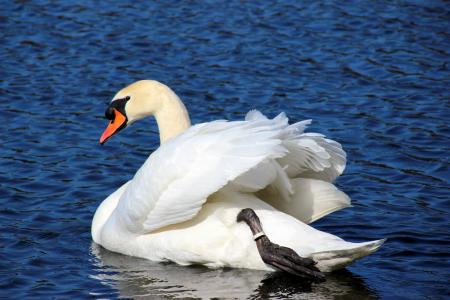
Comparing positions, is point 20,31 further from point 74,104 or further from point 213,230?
point 213,230

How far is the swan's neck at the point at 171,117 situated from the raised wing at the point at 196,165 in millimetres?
1043

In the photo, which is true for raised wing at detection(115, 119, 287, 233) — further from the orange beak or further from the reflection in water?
the orange beak

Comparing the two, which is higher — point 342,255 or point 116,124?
point 116,124

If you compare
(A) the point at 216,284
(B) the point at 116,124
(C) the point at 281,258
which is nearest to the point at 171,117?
(B) the point at 116,124

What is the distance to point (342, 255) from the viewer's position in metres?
7.93

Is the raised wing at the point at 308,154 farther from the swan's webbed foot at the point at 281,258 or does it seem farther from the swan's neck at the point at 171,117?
the swan's neck at the point at 171,117

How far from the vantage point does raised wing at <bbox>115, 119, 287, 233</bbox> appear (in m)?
7.82

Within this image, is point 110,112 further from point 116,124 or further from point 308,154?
point 308,154

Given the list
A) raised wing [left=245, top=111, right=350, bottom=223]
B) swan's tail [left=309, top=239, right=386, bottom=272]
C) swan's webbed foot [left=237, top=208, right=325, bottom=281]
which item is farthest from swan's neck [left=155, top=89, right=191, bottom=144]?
swan's tail [left=309, top=239, right=386, bottom=272]

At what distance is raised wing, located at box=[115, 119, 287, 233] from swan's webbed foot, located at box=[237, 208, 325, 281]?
44 centimetres

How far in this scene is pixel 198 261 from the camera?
849cm

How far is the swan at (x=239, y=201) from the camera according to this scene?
26.0 ft

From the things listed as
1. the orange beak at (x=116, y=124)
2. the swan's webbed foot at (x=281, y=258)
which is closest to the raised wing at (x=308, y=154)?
the swan's webbed foot at (x=281, y=258)

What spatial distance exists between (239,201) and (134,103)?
1.70 m
